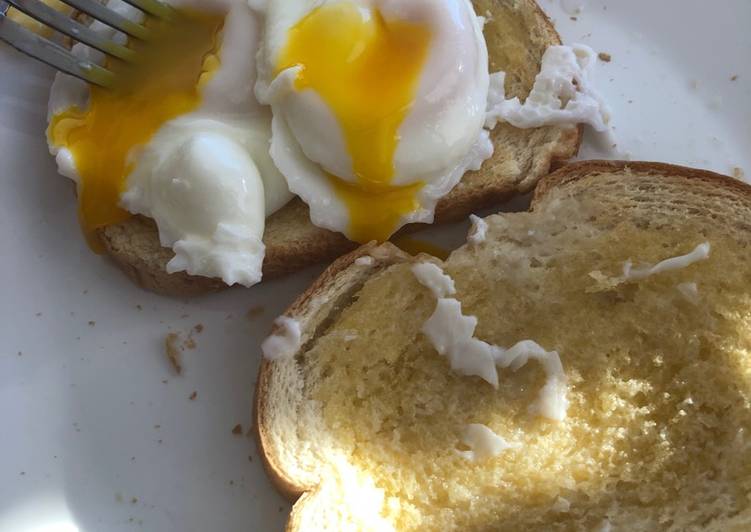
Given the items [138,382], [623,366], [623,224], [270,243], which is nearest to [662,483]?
[623,366]

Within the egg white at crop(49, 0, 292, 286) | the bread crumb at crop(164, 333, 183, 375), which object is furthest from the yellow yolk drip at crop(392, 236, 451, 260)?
the bread crumb at crop(164, 333, 183, 375)

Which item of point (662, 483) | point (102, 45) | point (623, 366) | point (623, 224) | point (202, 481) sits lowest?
point (202, 481)

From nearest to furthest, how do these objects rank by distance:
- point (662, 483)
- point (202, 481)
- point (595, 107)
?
point (662, 483) < point (202, 481) < point (595, 107)

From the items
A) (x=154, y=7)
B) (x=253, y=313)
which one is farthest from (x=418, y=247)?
(x=154, y=7)

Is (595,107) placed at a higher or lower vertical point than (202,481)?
higher

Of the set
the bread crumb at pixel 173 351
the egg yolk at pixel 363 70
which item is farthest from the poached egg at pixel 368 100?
the bread crumb at pixel 173 351

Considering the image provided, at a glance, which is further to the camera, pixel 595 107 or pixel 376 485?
pixel 595 107

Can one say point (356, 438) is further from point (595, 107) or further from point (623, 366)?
point (595, 107)
